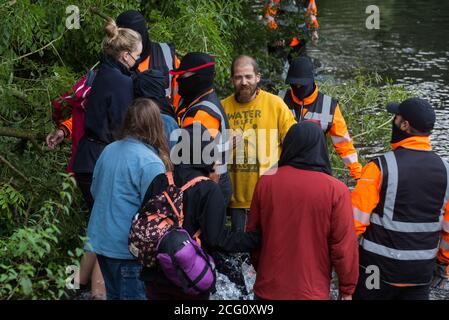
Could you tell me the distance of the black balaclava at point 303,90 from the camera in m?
6.70

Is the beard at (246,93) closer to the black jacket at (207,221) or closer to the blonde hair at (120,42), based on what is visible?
the blonde hair at (120,42)

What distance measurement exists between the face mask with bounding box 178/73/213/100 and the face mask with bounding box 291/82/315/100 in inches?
50.1

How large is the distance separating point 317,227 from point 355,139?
530cm

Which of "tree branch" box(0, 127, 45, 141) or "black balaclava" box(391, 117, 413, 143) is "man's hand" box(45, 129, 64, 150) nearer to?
"tree branch" box(0, 127, 45, 141)

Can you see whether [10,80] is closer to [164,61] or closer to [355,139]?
[164,61]

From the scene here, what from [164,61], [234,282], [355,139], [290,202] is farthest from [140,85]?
[355,139]

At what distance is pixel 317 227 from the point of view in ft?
14.5

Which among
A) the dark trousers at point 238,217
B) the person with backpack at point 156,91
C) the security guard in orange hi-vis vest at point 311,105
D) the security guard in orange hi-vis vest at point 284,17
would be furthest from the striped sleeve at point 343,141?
the security guard in orange hi-vis vest at point 284,17

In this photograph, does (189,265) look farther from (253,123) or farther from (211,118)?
(253,123)

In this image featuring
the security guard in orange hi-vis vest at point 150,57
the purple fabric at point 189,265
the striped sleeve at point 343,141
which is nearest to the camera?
the purple fabric at point 189,265

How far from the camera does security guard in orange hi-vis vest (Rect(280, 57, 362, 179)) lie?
6699 millimetres

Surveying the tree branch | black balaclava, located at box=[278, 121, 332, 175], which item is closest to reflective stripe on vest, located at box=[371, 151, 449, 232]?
black balaclava, located at box=[278, 121, 332, 175]

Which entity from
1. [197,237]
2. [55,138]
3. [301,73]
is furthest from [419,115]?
[55,138]

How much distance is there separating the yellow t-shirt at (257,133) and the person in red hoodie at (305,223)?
1531 mm
